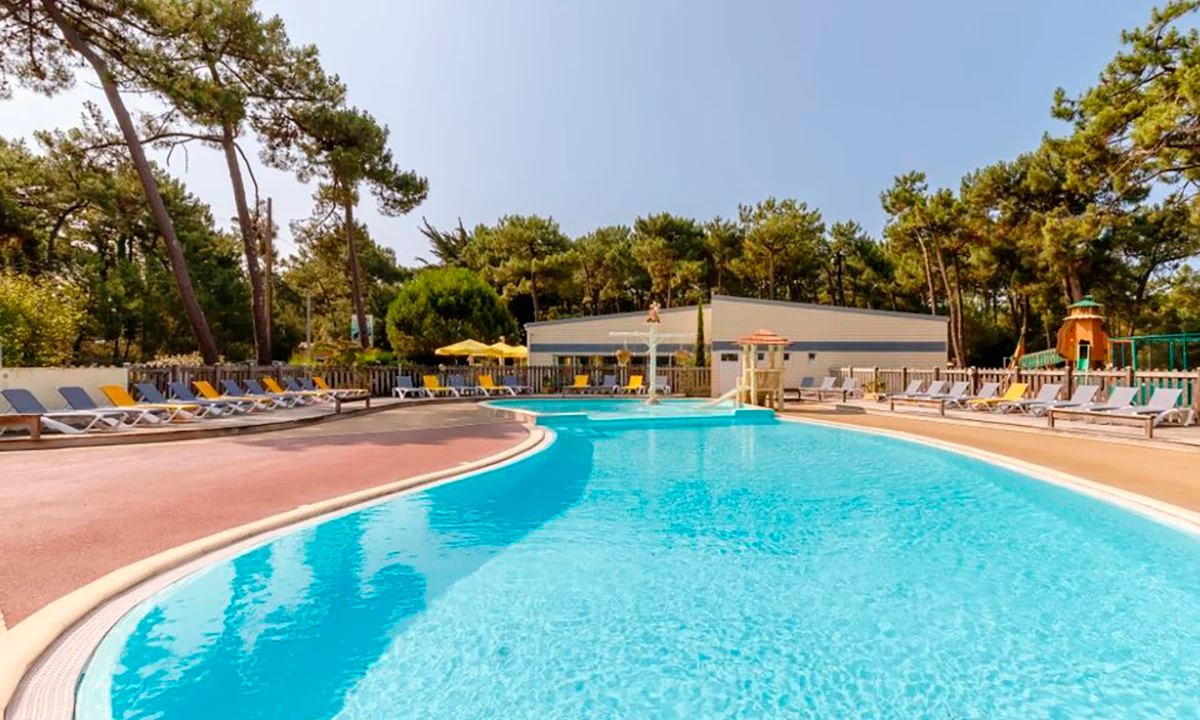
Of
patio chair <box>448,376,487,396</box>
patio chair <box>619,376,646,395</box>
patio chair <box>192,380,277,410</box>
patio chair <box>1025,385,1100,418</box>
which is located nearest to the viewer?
patio chair <box>1025,385,1100,418</box>

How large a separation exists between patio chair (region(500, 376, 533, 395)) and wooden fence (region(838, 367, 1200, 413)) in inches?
481

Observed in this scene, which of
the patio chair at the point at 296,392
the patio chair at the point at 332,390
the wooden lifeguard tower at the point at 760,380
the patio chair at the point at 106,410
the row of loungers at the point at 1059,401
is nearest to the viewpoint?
the patio chair at the point at 106,410

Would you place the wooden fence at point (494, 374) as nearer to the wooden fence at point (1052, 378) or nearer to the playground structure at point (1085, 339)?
the wooden fence at point (1052, 378)

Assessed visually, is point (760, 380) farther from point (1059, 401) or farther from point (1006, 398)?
point (1059, 401)

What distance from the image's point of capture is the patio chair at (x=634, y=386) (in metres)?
23.5

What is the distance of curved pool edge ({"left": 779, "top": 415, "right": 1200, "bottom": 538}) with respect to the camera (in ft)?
18.1

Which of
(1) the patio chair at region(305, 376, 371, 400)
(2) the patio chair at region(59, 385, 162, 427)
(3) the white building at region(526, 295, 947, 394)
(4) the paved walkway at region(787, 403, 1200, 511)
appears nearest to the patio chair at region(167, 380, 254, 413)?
(2) the patio chair at region(59, 385, 162, 427)

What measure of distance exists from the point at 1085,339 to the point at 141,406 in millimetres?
23960

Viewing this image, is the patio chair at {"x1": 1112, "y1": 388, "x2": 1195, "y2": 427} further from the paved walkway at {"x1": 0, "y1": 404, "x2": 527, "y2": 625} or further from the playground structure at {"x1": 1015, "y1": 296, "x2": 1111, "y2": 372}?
the paved walkway at {"x1": 0, "y1": 404, "x2": 527, "y2": 625}

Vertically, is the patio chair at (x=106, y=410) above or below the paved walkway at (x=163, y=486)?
above

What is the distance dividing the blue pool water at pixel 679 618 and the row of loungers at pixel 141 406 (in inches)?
311

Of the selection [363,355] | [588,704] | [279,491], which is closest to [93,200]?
[363,355]

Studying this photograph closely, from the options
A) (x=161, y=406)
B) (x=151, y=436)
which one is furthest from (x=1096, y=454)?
(x=161, y=406)

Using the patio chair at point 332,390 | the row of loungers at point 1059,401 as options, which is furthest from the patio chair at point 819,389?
the patio chair at point 332,390
